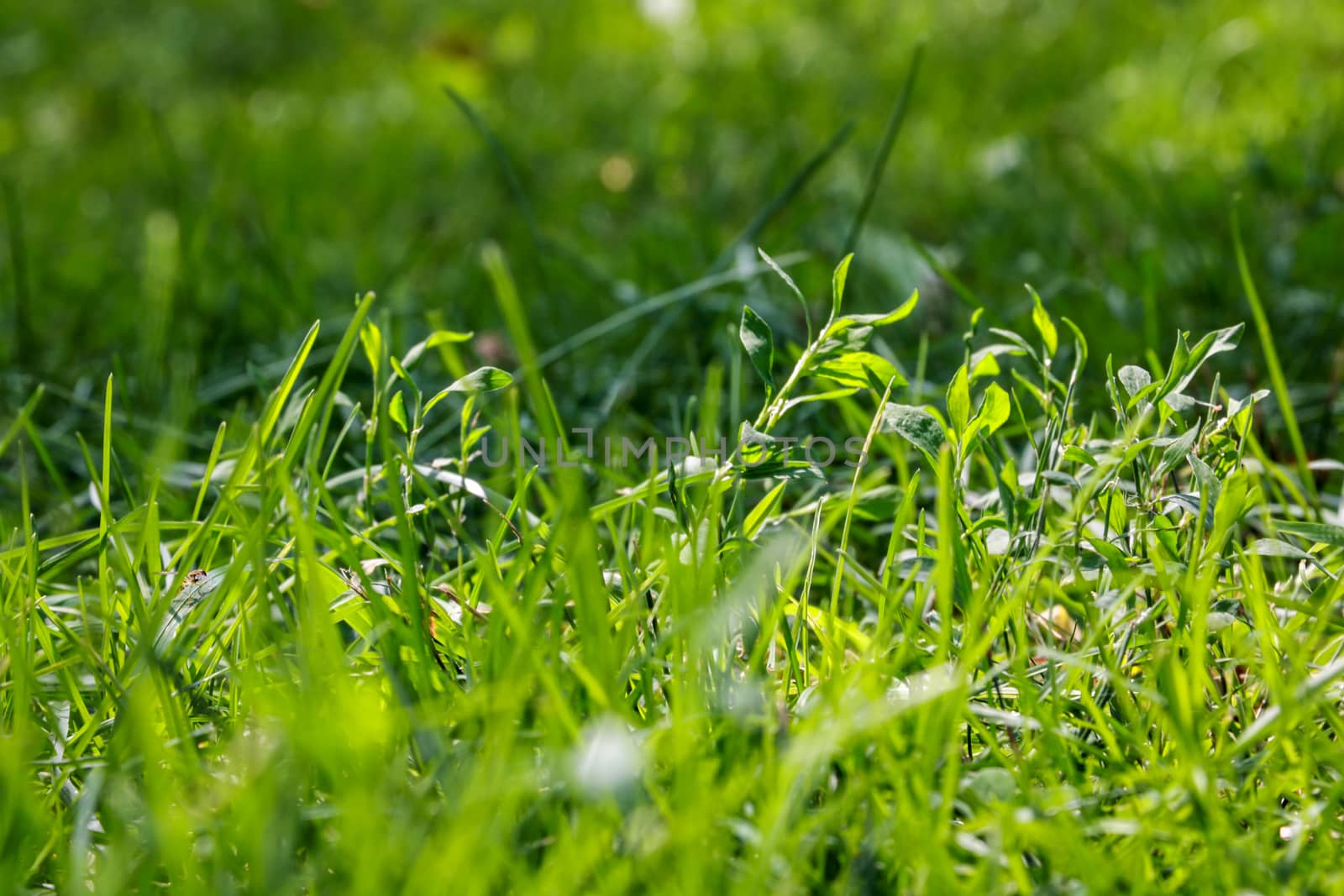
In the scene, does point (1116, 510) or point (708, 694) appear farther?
point (1116, 510)

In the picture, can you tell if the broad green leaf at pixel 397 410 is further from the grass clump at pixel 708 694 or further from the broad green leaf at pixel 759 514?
the broad green leaf at pixel 759 514

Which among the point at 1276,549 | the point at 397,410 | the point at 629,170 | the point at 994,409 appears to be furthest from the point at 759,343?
the point at 629,170

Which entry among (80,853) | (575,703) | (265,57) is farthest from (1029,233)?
(265,57)

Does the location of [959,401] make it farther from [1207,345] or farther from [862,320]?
[1207,345]

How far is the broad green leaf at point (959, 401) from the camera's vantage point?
37.8 inches

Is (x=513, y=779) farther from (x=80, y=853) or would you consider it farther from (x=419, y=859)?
(x=80, y=853)

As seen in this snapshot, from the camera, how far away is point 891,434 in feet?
4.70

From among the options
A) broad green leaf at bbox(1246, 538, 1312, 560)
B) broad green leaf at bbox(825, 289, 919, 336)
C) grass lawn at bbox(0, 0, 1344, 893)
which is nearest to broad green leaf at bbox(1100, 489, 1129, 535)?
grass lawn at bbox(0, 0, 1344, 893)

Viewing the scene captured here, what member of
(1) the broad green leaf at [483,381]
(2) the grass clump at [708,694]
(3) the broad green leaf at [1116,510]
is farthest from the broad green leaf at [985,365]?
(1) the broad green leaf at [483,381]

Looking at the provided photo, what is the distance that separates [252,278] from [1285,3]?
9.90 ft

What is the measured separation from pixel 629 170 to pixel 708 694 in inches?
80.2

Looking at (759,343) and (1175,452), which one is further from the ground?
(759,343)

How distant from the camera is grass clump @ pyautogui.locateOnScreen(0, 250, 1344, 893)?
75 cm

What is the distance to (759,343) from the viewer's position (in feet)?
3.27
